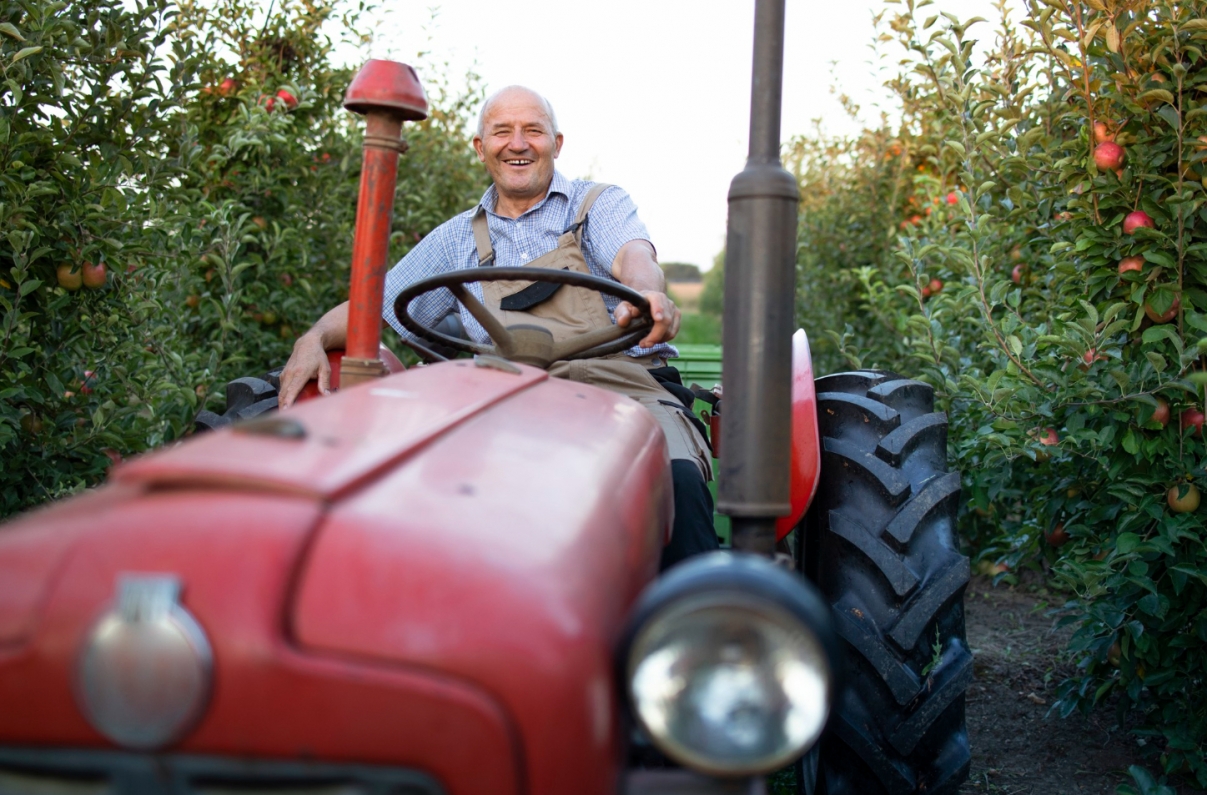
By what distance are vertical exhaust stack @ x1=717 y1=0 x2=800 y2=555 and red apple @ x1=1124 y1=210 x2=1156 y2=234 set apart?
54.2 inches

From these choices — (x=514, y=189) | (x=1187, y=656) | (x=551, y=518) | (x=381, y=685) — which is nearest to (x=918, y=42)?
(x=514, y=189)

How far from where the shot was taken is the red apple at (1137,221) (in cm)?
261

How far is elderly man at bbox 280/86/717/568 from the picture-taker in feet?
8.93

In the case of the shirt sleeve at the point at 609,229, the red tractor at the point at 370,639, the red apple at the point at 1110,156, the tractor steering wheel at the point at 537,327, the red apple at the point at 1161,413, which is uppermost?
the red apple at the point at 1110,156

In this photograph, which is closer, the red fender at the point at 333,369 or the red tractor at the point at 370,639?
the red tractor at the point at 370,639

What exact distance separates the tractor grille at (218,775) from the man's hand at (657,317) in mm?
1278

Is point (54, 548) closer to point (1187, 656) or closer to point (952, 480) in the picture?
point (952, 480)

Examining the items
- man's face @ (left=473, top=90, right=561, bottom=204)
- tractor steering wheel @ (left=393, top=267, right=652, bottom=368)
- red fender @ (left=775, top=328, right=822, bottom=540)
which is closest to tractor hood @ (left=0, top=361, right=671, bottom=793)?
tractor steering wheel @ (left=393, top=267, right=652, bottom=368)

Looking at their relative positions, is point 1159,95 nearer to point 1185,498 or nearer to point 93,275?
point 1185,498

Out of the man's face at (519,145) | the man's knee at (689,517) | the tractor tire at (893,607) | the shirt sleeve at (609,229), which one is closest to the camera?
the man's knee at (689,517)

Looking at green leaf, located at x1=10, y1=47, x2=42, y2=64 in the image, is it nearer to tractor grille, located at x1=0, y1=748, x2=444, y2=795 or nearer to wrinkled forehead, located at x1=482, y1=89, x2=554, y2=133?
wrinkled forehead, located at x1=482, y1=89, x2=554, y2=133

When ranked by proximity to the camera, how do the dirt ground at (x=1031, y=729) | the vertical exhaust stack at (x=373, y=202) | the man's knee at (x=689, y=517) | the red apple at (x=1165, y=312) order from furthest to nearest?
the dirt ground at (x=1031, y=729), the red apple at (x=1165, y=312), the man's knee at (x=689, y=517), the vertical exhaust stack at (x=373, y=202)

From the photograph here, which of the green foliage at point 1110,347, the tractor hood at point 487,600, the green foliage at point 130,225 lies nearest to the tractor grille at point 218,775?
the tractor hood at point 487,600

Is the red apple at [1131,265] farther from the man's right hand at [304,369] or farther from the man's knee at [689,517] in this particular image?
the man's right hand at [304,369]
